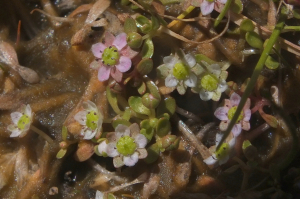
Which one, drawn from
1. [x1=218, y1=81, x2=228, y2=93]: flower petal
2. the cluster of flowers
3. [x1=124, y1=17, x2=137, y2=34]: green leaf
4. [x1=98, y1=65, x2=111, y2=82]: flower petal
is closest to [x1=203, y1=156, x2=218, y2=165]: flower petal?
the cluster of flowers

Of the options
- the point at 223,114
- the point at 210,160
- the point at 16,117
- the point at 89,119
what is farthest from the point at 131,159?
the point at 16,117

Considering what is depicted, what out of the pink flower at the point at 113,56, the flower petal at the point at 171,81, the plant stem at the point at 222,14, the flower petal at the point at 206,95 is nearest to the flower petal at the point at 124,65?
the pink flower at the point at 113,56

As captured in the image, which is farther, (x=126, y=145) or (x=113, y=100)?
(x=113, y=100)

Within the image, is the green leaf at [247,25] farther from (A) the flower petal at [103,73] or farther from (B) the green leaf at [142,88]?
(A) the flower petal at [103,73]

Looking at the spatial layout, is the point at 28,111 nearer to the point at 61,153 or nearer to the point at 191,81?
the point at 61,153

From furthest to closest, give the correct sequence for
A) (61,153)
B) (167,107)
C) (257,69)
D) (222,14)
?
(61,153) → (167,107) → (222,14) → (257,69)

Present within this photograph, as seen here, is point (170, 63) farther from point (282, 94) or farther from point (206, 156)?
point (282, 94)

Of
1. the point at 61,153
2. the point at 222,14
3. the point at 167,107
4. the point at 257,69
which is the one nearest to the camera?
the point at 257,69
